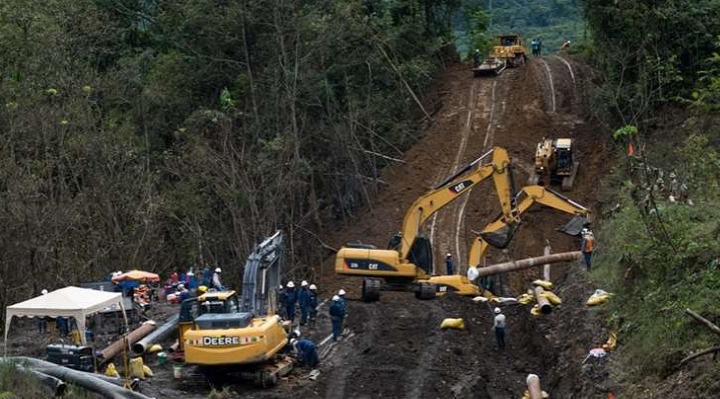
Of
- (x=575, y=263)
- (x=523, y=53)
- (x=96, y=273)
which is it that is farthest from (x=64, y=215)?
(x=523, y=53)

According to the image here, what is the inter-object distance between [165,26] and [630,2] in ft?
70.8

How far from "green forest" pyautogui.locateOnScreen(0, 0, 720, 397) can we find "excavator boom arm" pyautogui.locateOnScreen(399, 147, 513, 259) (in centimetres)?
439

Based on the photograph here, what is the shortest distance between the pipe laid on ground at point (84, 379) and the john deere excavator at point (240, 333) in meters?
2.79

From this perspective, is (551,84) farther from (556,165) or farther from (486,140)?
(556,165)

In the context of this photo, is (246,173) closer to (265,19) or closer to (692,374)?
(265,19)

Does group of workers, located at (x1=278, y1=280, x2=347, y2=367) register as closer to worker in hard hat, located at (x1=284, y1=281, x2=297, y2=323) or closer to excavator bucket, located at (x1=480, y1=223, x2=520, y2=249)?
worker in hard hat, located at (x1=284, y1=281, x2=297, y2=323)

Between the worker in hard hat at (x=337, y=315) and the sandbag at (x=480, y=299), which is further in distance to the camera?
the sandbag at (x=480, y=299)

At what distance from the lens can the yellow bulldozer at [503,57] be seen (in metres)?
58.4

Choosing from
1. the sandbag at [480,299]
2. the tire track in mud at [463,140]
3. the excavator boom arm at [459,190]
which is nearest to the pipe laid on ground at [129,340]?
the excavator boom arm at [459,190]

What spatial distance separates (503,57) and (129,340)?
38.1 m

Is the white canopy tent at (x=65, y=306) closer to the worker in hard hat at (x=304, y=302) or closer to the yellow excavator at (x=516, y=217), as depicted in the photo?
the worker in hard hat at (x=304, y=302)

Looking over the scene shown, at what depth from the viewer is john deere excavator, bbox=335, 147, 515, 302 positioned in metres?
31.7

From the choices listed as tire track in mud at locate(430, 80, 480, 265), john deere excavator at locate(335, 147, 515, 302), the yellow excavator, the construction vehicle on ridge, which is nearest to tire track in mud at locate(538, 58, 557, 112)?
tire track in mud at locate(430, 80, 480, 265)

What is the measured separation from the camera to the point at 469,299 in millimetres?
31766
